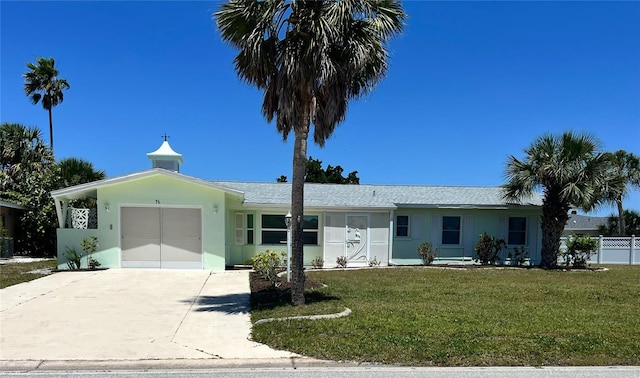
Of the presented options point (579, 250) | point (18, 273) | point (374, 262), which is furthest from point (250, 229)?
point (579, 250)

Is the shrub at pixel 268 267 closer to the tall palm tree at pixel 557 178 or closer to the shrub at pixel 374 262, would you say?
the shrub at pixel 374 262

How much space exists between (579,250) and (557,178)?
3681 mm

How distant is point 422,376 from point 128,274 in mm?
11505

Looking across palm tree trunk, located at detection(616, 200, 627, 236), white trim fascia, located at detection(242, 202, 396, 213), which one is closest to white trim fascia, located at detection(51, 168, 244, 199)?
white trim fascia, located at detection(242, 202, 396, 213)

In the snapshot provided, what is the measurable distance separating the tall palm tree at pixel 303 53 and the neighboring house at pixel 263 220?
678 centimetres

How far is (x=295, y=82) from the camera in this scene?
8.48 metres

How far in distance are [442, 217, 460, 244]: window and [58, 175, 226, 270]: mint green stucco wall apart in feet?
31.8

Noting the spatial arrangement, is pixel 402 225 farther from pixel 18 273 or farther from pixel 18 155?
pixel 18 155

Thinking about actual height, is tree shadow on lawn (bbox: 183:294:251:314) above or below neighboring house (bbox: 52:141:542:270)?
below

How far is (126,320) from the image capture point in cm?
795

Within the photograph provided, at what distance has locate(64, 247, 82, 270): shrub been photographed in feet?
48.8

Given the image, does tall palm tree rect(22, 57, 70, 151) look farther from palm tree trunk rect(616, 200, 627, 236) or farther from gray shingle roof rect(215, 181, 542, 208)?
palm tree trunk rect(616, 200, 627, 236)

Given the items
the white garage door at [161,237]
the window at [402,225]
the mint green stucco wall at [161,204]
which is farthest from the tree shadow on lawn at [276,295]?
the window at [402,225]

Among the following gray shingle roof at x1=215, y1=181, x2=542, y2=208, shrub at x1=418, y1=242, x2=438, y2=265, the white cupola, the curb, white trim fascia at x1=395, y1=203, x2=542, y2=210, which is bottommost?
shrub at x1=418, y1=242, x2=438, y2=265
